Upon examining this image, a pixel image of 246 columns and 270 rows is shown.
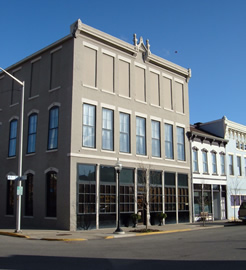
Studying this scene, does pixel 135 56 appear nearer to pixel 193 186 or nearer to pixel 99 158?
pixel 99 158

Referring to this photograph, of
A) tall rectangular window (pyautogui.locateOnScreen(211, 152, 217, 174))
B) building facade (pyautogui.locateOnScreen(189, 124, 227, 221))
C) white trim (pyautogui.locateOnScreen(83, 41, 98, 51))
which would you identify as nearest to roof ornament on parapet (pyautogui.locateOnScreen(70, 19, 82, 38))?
white trim (pyautogui.locateOnScreen(83, 41, 98, 51))

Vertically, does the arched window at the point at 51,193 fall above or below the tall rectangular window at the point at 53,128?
below

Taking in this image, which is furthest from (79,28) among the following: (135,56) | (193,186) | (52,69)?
(193,186)

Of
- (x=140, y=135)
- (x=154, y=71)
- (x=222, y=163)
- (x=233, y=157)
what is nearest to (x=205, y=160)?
(x=222, y=163)

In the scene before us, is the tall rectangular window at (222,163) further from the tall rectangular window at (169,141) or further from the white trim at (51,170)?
the white trim at (51,170)

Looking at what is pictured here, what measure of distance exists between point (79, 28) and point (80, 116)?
5.90m

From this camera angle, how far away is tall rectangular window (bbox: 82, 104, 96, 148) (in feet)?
75.8

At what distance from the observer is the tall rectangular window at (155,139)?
1109 inches

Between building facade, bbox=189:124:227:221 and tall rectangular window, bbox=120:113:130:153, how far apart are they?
7.55 metres

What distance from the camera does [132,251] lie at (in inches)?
493

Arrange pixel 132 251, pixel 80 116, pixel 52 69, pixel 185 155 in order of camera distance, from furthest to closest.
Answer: pixel 185 155 < pixel 52 69 < pixel 80 116 < pixel 132 251

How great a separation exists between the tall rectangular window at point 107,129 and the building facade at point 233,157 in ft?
51.8

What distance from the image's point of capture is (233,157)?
36875 mm

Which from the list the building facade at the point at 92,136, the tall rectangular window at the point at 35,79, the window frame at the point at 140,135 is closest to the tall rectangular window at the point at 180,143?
the building facade at the point at 92,136
